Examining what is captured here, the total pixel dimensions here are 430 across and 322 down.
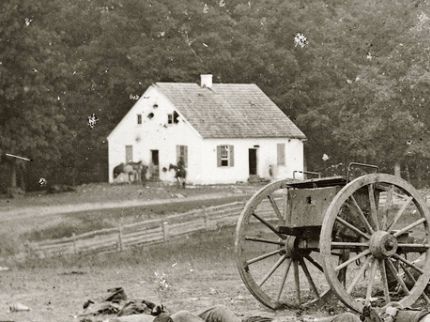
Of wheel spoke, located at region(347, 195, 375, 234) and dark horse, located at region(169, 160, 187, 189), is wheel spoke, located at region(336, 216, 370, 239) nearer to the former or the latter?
wheel spoke, located at region(347, 195, 375, 234)

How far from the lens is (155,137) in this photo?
49.2 m

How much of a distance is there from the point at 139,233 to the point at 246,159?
788 inches

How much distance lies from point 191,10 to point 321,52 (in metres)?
7.46

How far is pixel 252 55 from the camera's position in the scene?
53.4 meters

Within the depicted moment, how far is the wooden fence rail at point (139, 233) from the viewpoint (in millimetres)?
26094

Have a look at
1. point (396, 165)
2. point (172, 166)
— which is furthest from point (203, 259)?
point (396, 165)

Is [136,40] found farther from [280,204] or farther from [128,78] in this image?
[280,204]

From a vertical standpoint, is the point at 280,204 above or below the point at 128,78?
below

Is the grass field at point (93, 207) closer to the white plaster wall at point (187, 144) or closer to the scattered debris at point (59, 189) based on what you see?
the scattered debris at point (59, 189)

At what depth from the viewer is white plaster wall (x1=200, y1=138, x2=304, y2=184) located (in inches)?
1820

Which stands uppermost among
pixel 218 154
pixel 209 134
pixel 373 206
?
pixel 209 134

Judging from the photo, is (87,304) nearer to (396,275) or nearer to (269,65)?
(396,275)

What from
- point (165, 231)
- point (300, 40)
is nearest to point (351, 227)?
point (165, 231)

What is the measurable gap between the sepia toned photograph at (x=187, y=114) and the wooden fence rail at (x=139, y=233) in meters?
0.05
